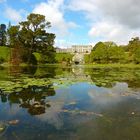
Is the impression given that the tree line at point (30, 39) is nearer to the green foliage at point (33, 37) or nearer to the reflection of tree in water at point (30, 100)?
the green foliage at point (33, 37)

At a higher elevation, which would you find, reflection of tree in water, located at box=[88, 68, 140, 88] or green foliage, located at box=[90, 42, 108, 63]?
green foliage, located at box=[90, 42, 108, 63]

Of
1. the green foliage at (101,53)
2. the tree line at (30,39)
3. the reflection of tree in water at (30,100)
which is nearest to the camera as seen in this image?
the reflection of tree in water at (30,100)

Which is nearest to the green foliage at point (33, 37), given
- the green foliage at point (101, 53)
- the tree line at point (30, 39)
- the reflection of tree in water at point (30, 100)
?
the tree line at point (30, 39)

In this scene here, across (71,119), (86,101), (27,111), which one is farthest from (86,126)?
(86,101)

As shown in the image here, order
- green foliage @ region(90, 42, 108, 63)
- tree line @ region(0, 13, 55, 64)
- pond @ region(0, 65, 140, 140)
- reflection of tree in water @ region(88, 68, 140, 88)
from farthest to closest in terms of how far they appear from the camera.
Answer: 1. green foliage @ region(90, 42, 108, 63)
2. tree line @ region(0, 13, 55, 64)
3. reflection of tree in water @ region(88, 68, 140, 88)
4. pond @ region(0, 65, 140, 140)

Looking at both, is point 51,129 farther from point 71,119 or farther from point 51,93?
point 51,93

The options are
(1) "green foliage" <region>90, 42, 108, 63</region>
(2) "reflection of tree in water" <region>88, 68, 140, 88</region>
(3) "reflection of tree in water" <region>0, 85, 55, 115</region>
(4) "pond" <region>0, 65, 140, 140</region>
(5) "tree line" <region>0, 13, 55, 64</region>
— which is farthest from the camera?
(1) "green foliage" <region>90, 42, 108, 63</region>

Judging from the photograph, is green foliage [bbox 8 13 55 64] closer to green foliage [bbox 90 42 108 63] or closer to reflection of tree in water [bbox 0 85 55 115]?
green foliage [bbox 90 42 108 63]

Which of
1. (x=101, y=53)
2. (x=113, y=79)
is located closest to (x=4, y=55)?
(x=101, y=53)

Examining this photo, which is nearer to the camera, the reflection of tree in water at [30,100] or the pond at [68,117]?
the pond at [68,117]

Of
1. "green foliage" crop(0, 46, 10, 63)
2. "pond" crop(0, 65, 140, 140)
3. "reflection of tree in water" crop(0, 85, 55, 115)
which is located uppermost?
"green foliage" crop(0, 46, 10, 63)

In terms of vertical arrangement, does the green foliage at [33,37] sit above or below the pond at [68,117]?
above

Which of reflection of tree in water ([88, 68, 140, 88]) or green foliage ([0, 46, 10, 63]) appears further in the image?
green foliage ([0, 46, 10, 63])

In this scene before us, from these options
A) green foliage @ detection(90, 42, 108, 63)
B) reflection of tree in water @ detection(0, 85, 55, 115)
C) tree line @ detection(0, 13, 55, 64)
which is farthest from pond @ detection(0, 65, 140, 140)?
green foliage @ detection(90, 42, 108, 63)
